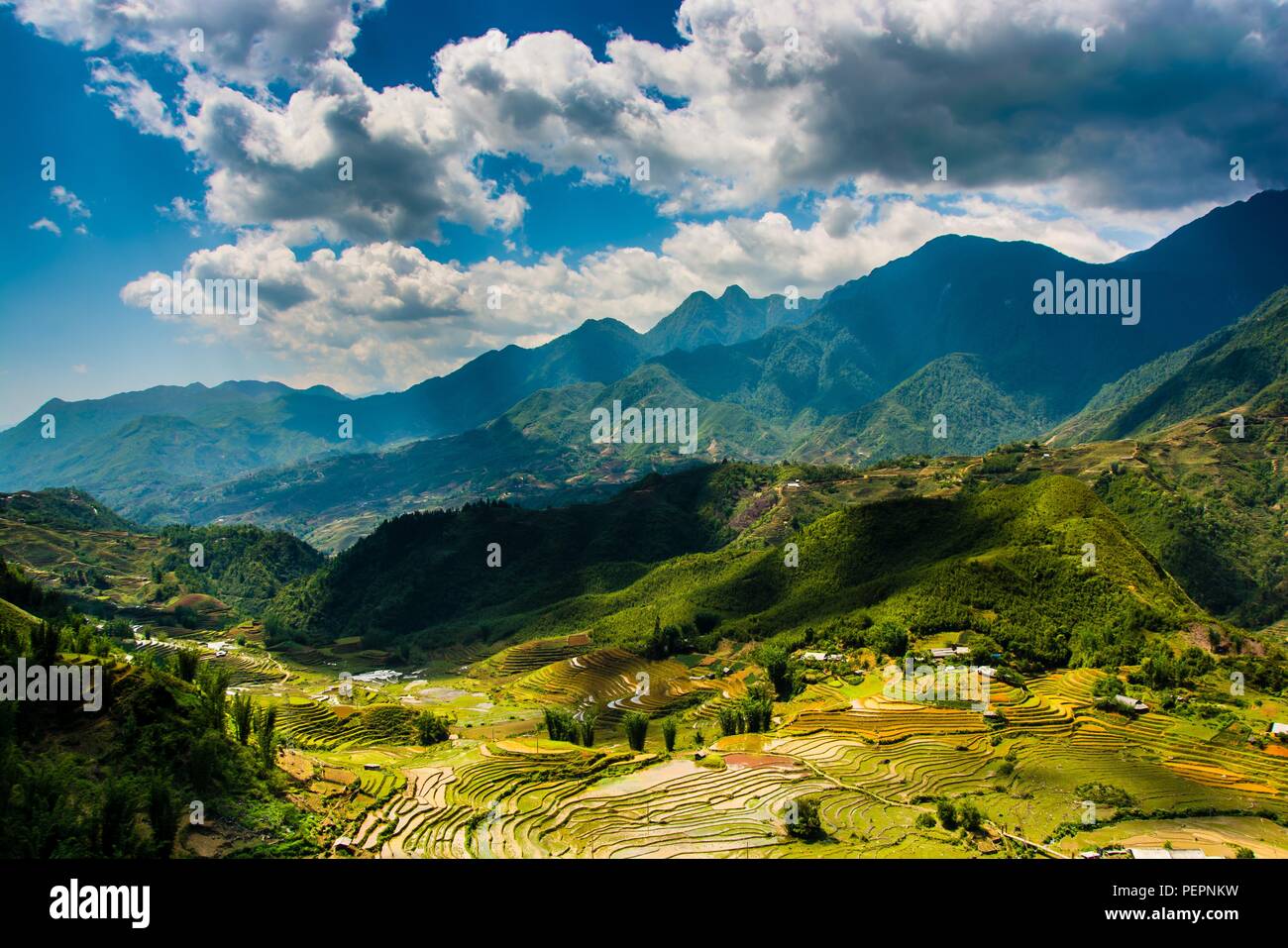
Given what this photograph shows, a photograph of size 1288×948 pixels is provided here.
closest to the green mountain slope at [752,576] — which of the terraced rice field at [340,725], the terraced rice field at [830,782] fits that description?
the terraced rice field at [830,782]

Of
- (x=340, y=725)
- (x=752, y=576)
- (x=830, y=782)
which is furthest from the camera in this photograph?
(x=752, y=576)

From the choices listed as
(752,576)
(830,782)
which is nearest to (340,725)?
(830,782)

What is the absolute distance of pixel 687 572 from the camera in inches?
4936

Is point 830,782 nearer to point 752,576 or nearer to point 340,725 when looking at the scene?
point 340,725

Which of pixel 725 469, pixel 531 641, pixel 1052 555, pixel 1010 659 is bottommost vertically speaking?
pixel 531 641

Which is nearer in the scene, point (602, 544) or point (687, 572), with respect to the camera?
point (687, 572)

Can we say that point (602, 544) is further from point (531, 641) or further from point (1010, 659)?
point (1010, 659)

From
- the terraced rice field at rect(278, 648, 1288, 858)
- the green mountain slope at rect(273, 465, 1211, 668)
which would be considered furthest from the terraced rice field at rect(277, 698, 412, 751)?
the green mountain slope at rect(273, 465, 1211, 668)

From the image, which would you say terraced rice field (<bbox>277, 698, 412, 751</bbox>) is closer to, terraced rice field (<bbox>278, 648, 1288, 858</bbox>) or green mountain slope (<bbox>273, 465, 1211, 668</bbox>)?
terraced rice field (<bbox>278, 648, 1288, 858</bbox>)
